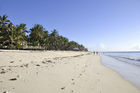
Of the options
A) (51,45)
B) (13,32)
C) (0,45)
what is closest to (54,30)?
(51,45)

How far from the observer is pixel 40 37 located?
105 ft

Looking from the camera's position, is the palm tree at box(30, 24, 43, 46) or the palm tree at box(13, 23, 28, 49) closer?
the palm tree at box(13, 23, 28, 49)

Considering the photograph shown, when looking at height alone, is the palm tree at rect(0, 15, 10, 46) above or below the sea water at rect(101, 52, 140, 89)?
above

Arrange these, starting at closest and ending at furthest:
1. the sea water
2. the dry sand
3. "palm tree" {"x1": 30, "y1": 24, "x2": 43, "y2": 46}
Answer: the dry sand < the sea water < "palm tree" {"x1": 30, "y1": 24, "x2": 43, "y2": 46}

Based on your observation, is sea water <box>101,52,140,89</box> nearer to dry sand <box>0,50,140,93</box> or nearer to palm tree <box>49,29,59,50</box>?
dry sand <box>0,50,140,93</box>

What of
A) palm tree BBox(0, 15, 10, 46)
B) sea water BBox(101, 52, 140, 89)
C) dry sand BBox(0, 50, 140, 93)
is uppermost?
palm tree BBox(0, 15, 10, 46)

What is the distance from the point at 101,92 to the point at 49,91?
181cm

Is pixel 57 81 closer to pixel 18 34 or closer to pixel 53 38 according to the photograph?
pixel 18 34

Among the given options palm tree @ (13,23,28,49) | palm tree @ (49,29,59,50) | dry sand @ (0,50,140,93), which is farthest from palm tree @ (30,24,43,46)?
dry sand @ (0,50,140,93)

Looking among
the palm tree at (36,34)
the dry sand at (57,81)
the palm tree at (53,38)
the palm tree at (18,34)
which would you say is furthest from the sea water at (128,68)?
the palm tree at (53,38)

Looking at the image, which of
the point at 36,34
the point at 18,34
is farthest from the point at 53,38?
the point at 18,34

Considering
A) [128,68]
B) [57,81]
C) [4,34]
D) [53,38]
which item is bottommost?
[128,68]

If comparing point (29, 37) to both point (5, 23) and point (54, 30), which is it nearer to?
point (5, 23)

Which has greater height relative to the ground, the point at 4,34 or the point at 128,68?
the point at 4,34
